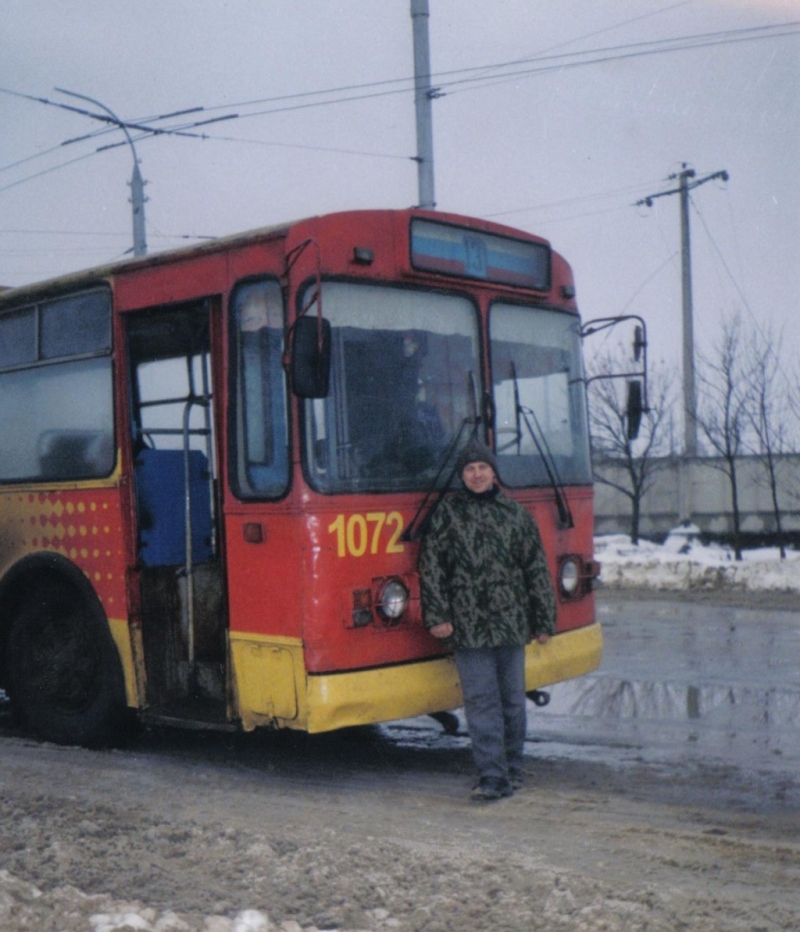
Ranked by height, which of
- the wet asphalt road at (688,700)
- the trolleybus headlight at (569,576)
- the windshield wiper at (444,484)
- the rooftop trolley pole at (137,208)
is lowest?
the wet asphalt road at (688,700)

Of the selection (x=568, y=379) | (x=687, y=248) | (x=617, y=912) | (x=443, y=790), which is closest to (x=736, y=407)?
(x=687, y=248)

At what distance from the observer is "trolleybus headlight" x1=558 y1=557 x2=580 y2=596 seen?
7.72m

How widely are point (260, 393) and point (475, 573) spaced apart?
1442mm

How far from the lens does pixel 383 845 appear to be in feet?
18.6

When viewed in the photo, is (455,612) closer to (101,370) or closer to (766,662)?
(101,370)

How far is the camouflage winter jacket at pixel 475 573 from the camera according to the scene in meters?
6.61

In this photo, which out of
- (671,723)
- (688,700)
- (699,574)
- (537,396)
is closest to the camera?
(537,396)

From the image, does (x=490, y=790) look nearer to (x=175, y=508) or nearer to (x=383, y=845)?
(x=383, y=845)

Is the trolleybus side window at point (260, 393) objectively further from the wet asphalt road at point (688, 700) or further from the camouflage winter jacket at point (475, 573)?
the wet asphalt road at point (688, 700)

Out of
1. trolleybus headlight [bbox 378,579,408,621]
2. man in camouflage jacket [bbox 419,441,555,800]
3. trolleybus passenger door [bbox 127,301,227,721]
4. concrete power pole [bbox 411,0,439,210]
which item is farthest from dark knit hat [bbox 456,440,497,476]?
concrete power pole [bbox 411,0,439,210]

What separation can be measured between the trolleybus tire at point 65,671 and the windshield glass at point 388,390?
6.71ft

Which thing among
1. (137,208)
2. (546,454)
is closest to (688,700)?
(546,454)

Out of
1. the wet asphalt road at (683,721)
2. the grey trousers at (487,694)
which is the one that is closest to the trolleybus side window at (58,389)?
the grey trousers at (487,694)

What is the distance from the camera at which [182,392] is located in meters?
7.73
